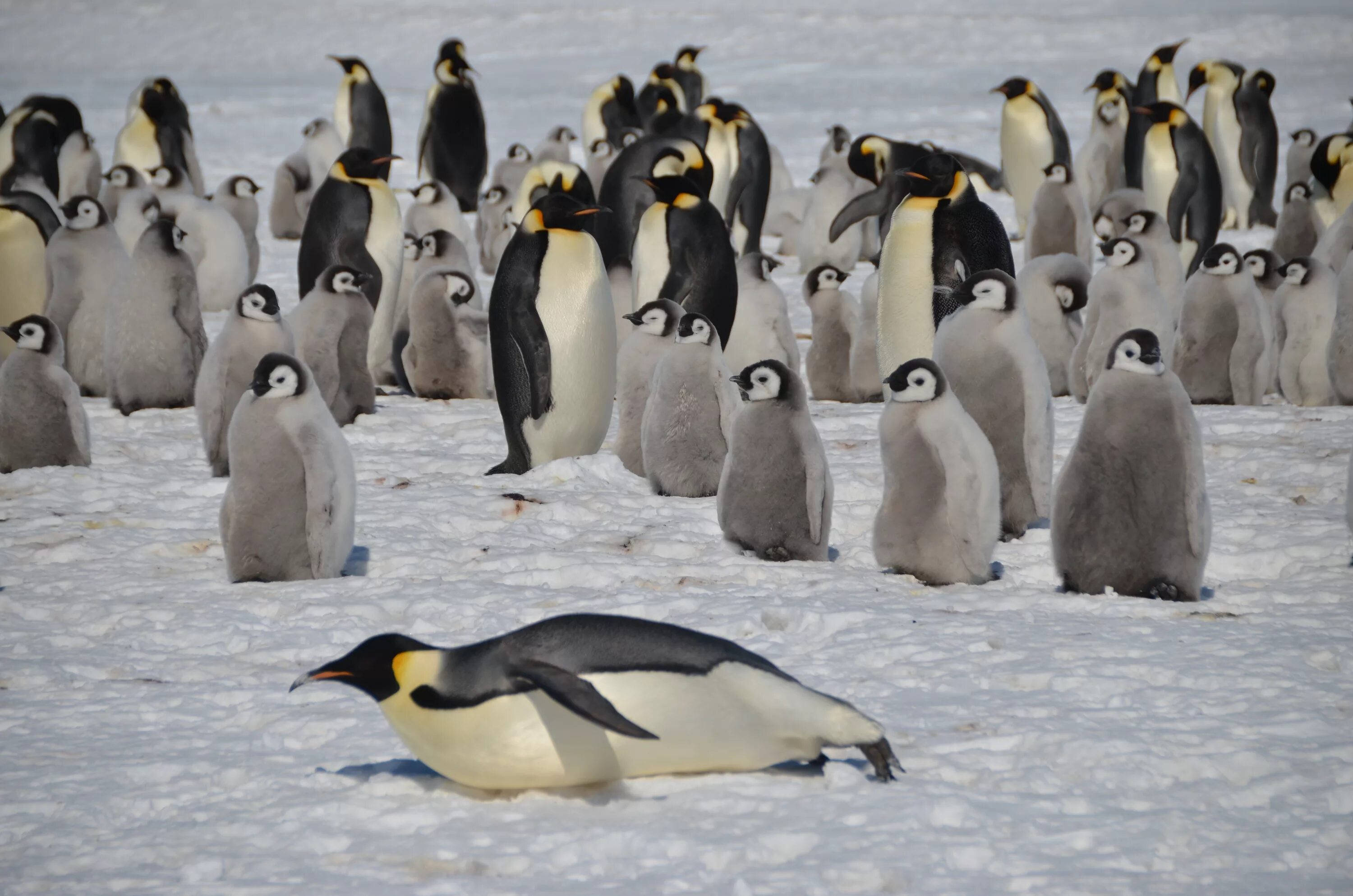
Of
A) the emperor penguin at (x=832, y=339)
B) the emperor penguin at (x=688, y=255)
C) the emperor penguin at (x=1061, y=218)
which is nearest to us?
the emperor penguin at (x=688, y=255)

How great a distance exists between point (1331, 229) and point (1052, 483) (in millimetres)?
4602

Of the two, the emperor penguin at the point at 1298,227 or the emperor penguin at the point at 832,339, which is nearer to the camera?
the emperor penguin at the point at 832,339

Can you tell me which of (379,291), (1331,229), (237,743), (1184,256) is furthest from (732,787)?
(1184,256)

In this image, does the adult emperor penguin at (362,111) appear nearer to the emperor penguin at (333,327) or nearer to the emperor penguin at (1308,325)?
the emperor penguin at (333,327)

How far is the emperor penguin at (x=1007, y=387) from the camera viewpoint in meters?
4.74

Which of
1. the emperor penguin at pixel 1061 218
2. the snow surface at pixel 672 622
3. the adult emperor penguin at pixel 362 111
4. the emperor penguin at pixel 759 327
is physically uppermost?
the adult emperor penguin at pixel 362 111

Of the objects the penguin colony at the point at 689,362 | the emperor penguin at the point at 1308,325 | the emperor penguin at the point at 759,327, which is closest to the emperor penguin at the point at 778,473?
the penguin colony at the point at 689,362

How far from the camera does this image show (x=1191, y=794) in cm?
259

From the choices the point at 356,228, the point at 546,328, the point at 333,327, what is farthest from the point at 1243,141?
the point at 333,327

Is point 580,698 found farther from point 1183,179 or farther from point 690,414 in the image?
point 1183,179

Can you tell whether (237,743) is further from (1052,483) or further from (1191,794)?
(1052,483)

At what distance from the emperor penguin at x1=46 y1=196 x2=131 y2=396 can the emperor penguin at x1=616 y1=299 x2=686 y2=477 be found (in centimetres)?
310

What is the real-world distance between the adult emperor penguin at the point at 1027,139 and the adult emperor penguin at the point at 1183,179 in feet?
4.55

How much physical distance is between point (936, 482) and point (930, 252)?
8.14 feet
